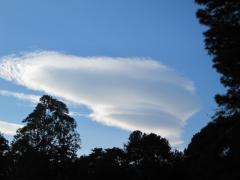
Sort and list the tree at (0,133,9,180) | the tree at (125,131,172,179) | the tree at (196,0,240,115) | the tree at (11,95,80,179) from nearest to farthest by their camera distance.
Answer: the tree at (196,0,240,115) < the tree at (11,95,80,179) < the tree at (0,133,9,180) < the tree at (125,131,172,179)

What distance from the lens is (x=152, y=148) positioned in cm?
10262

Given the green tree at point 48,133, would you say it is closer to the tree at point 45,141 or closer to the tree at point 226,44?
the tree at point 45,141

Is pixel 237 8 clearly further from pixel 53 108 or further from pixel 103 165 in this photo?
pixel 103 165

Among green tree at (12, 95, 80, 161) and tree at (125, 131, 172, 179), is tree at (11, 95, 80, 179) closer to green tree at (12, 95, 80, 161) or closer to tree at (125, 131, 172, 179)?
green tree at (12, 95, 80, 161)

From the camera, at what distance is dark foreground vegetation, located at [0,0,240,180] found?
1153 inches

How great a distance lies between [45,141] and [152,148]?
4371cm

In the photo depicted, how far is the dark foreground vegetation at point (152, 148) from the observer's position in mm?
29288

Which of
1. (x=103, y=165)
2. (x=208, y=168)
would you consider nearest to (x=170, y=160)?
(x=103, y=165)

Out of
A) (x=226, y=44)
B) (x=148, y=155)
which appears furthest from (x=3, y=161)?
(x=226, y=44)

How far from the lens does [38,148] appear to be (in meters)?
62.0

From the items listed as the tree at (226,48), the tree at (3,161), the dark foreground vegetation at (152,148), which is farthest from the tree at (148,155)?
the tree at (226,48)

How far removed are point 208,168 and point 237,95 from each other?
19466 mm

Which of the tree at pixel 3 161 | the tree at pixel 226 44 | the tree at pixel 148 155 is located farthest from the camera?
the tree at pixel 148 155

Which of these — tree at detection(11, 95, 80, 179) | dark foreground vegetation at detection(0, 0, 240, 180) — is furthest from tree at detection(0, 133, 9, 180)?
tree at detection(11, 95, 80, 179)
